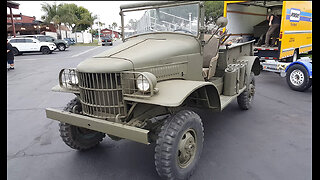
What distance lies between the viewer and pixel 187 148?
2.91 meters

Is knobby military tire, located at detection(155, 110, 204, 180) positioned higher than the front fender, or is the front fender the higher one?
the front fender

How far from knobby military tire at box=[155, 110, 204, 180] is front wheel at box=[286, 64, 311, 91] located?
18.4ft

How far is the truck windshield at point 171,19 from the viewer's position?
374cm

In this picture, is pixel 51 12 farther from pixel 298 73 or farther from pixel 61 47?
pixel 298 73

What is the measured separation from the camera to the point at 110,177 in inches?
120

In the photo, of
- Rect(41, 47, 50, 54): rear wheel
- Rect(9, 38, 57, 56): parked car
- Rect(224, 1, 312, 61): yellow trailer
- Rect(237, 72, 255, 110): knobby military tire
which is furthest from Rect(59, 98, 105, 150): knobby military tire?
Rect(41, 47, 50, 54): rear wheel

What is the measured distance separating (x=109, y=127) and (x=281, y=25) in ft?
28.6

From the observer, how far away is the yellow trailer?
924 cm

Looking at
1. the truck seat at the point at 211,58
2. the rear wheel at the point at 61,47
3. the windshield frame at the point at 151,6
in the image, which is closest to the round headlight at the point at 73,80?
the windshield frame at the point at 151,6

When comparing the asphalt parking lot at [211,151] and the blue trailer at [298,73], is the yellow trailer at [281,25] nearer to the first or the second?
the blue trailer at [298,73]

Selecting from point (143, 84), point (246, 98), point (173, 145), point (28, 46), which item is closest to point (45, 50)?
point (28, 46)

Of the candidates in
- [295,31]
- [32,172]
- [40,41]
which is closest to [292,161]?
[32,172]

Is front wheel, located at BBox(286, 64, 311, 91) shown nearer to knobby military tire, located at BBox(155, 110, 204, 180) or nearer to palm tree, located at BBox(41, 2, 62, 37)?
knobby military tire, located at BBox(155, 110, 204, 180)
